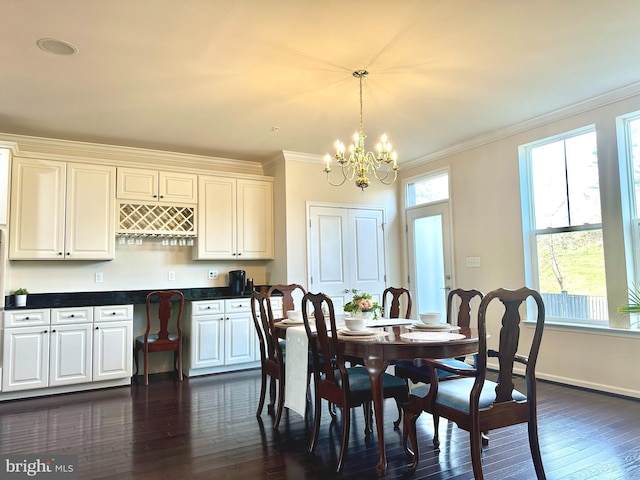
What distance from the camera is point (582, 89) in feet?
12.9

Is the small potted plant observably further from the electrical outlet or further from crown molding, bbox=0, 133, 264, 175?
the electrical outlet

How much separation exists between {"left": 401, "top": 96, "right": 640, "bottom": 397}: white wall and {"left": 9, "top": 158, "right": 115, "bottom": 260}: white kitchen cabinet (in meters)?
4.09

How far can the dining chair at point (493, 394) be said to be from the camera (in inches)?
86.5

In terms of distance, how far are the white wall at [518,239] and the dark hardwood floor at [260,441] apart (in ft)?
0.97

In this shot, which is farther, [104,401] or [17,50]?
[104,401]

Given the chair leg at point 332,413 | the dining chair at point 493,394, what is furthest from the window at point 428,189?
the dining chair at point 493,394

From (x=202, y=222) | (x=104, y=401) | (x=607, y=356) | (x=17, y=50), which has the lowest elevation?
(x=104, y=401)

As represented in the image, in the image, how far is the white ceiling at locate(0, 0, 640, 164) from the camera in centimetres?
269

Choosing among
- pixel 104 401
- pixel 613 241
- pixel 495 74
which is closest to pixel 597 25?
pixel 495 74

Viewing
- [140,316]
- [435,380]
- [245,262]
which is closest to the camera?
[435,380]

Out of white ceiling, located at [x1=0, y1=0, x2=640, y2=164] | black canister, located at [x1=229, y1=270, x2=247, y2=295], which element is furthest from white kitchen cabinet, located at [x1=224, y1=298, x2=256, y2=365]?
white ceiling, located at [x1=0, y1=0, x2=640, y2=164]

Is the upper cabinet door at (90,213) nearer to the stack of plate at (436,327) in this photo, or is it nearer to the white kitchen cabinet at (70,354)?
the white kitchen cabinet at (70,354)

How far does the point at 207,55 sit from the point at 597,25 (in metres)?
2.65

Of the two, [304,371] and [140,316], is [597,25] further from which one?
[140,316]
